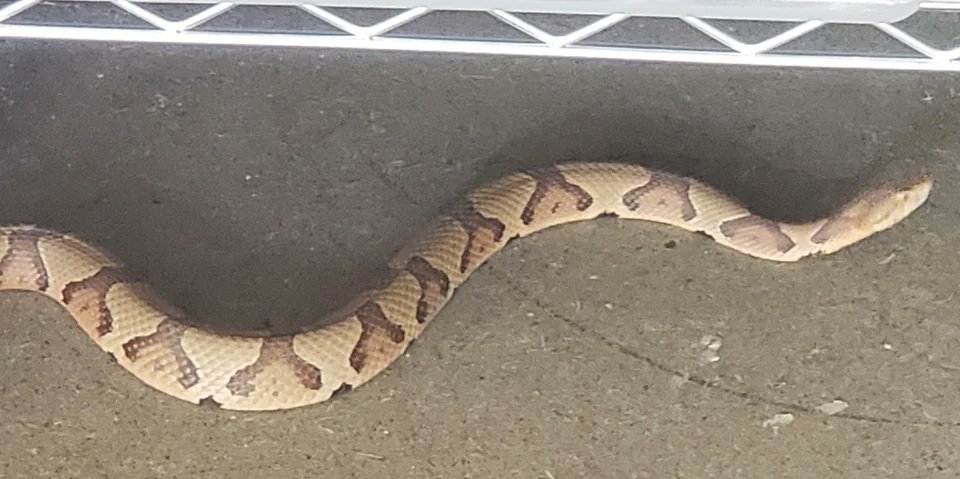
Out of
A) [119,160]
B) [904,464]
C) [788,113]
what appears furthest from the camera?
[788,113]

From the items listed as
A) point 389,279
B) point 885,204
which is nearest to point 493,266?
point 389,279

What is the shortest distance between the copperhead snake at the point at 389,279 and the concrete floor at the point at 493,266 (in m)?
0.04

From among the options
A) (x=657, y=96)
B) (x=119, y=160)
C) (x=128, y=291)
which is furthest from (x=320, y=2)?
(x=657, y=96)

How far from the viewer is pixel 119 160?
2.45 m

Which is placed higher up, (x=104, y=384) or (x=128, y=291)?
(x=128, y=291)

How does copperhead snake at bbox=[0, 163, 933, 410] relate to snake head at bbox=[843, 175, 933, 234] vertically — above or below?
below

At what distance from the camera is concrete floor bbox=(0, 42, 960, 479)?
6.66ft

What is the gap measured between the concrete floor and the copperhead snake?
36 mm

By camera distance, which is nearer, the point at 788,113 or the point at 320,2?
the point at 320,2

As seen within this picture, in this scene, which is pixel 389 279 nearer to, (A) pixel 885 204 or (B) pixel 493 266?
(B) pixel 493 266

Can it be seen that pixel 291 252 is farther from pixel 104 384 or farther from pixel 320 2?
pixel 320 2

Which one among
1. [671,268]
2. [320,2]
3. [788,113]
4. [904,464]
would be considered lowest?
[904,464]

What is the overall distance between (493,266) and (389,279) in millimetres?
227

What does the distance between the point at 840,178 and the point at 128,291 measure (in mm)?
1307
